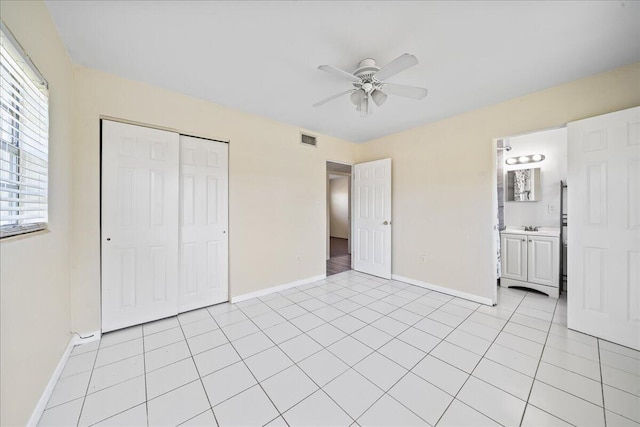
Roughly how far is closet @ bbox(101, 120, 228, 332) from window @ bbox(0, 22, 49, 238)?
743 millimetres

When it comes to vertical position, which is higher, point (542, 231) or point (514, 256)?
point (542, 231)

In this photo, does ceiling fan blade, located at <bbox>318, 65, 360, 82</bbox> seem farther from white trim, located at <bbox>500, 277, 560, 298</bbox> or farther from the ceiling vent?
white trim, located at <bbox>500, 277, 560, 298</bbox>

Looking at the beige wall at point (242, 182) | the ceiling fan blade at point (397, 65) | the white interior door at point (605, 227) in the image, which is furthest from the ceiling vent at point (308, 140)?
the white interior door at point (605, 227)

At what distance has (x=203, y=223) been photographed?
285 centimetres

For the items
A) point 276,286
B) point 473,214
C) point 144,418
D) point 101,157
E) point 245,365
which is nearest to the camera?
point 144,418

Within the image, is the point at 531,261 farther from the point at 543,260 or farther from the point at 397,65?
the point at 397,65

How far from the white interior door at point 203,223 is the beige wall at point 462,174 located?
2.68 metres

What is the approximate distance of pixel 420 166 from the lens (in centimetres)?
364

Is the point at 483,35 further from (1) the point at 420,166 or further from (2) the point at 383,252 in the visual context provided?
(2) the point at 383,252

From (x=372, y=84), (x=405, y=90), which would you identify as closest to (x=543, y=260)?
(x=405, y=90)

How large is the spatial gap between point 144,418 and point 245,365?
64cm

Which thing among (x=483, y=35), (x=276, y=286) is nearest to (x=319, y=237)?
(x=276, y=286)

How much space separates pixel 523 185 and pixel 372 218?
2478 mm

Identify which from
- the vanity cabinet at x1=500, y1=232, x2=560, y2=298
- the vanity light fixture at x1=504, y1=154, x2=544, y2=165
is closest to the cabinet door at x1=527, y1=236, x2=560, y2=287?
the vanity cabinet at x1=500, y1=232, x2=560, y2=298
